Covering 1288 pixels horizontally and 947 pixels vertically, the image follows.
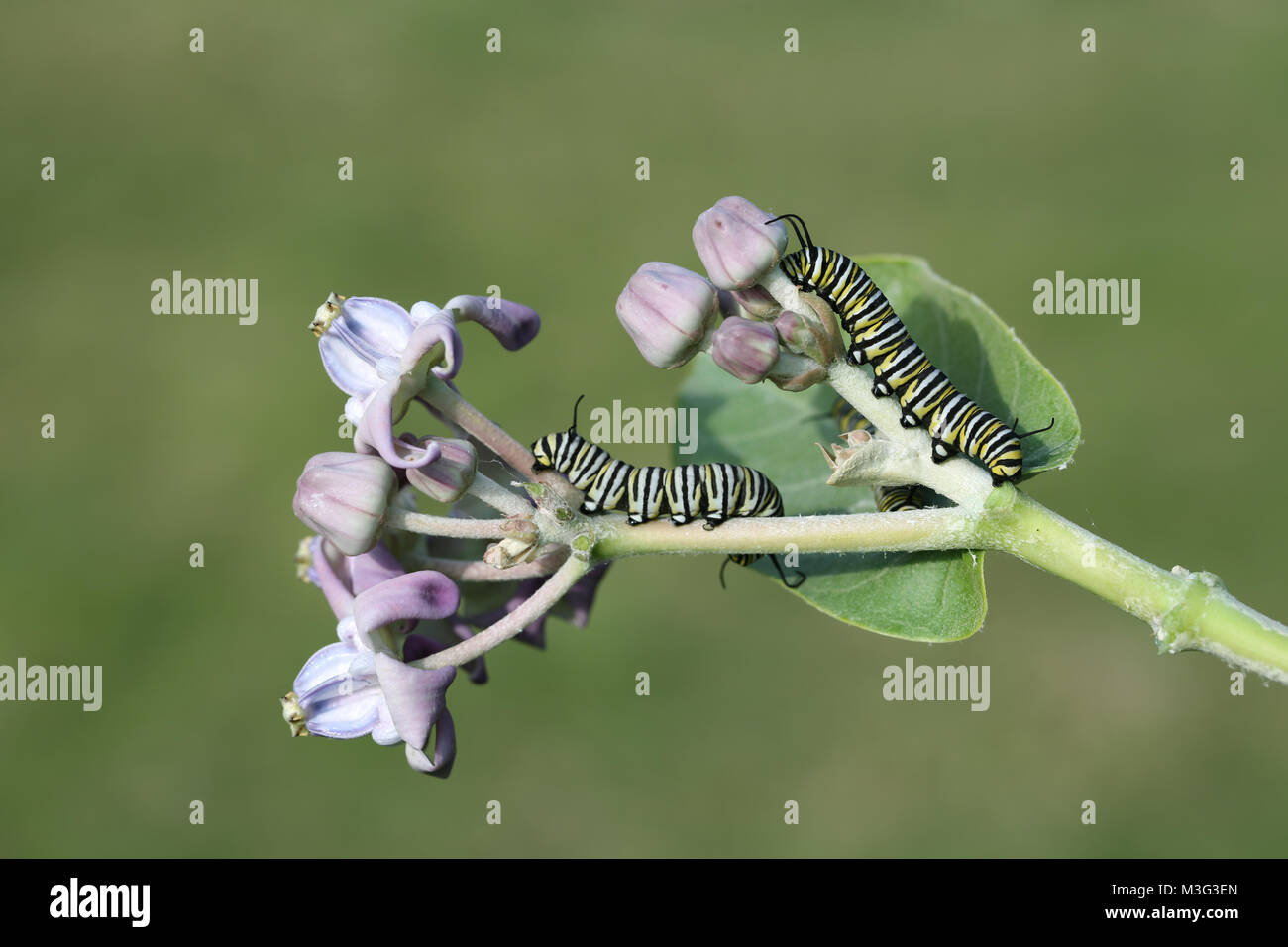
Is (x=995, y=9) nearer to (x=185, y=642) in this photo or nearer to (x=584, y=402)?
(x=584, y=402)

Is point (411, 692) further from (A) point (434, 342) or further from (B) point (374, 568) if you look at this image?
(A) point (434, 342)

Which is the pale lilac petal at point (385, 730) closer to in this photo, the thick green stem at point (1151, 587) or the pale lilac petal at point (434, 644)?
the pale lilac petal at point (434, 644)

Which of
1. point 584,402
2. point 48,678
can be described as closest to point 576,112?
point 584,402

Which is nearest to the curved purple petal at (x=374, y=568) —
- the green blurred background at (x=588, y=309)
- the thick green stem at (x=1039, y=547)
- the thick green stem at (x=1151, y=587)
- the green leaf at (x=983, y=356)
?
the thick green stem at (x=1039, y=547)

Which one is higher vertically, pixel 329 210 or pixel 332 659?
pixel 329 210

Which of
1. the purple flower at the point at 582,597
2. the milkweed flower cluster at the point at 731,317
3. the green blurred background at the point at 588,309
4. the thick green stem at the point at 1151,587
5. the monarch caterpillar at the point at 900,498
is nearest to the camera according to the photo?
the thick green stem at the point at 1151,587

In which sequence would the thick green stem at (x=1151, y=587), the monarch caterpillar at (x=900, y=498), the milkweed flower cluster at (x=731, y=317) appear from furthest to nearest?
the monarch caterpillar at (x=900, y=498), the milkweed flower cluster at (x=731, y=317), the thick green stem at (x=1151, y=587)

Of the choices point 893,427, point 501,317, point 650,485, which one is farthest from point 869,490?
point 501,317
